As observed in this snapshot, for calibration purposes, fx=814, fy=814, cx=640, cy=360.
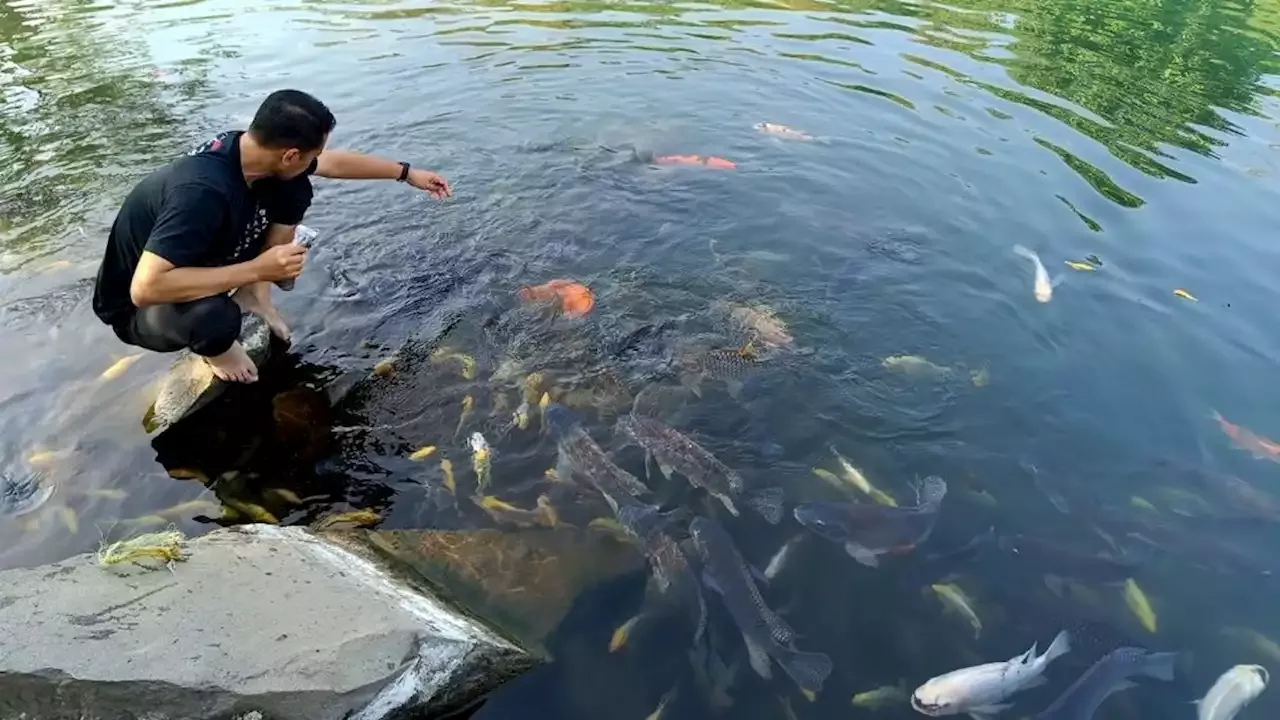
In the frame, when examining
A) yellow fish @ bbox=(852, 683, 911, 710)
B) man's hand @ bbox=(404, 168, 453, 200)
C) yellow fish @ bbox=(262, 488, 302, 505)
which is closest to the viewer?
yellow fish @ bbox=(852, 683, 911, 710)

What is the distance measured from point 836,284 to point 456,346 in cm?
387

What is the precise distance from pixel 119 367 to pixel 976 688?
22.9 feet

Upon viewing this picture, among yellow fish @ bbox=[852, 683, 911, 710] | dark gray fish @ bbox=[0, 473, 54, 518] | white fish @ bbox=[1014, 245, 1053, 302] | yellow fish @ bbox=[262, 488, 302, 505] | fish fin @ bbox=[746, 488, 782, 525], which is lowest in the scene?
dark gray fish @ bbox=[0, 473, 54, 518]

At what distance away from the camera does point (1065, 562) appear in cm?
549

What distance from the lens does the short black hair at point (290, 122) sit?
533 centimetres

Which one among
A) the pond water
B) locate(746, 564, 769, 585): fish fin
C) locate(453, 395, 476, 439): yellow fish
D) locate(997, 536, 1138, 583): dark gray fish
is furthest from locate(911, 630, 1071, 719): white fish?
locate(453, 395, 476, 439): yellow fish

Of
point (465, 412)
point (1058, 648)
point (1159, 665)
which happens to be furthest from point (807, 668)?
point (465, 412)

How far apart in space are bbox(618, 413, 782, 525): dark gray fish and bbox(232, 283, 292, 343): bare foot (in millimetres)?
3174

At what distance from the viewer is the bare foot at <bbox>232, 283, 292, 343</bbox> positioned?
23.0ft

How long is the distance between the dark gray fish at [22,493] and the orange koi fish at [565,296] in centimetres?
404

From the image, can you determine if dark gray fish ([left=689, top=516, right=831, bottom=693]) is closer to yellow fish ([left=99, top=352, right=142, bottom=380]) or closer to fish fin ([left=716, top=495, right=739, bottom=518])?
fish fin ([left=716, top=495, right=739, bottom=518])

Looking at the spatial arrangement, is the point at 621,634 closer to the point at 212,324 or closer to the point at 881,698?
the point at 881,698

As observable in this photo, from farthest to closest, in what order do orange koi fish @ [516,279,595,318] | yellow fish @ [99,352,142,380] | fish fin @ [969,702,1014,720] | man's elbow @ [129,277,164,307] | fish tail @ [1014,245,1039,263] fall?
1. fish tail @ [1014,245,1039,263]
2. orange koi fish @ [516,279,595,318]
3. yellow fish @ [99,352,142,380]
4. man's elbow @ [129,277,164,307]
5. fish fin @ [969,702,1014,720]

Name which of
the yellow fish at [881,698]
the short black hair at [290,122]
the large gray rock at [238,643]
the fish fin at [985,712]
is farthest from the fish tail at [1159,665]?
the short black hair at [290,122]
